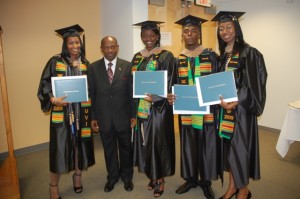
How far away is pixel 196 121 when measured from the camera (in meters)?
Answer: 2.71

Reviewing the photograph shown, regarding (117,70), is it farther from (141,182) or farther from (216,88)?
(141,182)

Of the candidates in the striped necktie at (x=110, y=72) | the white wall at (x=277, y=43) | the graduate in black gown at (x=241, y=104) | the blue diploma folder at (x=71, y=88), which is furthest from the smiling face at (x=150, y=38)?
the white wall at (x=277, y=43)

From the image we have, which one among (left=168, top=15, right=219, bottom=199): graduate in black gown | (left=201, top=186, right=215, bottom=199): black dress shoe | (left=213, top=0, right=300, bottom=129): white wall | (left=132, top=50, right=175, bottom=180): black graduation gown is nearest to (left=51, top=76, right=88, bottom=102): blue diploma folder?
(left=132, top=50, right=175, bottom=180): black graduation gown

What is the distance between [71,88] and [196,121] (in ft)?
4.76

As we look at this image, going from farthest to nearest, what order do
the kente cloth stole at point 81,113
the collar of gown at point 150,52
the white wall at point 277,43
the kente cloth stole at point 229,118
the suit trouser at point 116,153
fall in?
the white wall at point 277,43 → the suit trouser at point 116,153 → the collar of gown at point 150,52 → the kente cloth stole at point 81,113 → the kente cloth stole at point 229,118

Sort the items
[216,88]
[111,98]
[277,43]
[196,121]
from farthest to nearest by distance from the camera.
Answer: [277,43], [111,98], [196,121], [216,88]

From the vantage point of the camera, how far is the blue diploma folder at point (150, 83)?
2.61 metres

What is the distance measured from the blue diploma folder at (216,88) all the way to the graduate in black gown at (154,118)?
0.49 m

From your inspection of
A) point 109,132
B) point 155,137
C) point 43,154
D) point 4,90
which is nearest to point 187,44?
point 155,137

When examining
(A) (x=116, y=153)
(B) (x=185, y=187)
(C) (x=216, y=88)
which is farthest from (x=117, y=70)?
(B) (x=185, y=187)

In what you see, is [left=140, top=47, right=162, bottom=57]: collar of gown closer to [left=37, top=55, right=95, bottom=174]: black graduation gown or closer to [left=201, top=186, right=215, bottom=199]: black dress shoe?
[left=37, top=55, right=95, bottom=174]: black graduation gown

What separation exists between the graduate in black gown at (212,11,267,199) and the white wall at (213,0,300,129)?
12.3ft

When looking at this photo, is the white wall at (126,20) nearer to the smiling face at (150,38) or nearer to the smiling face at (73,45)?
the smiling face at (150,38)

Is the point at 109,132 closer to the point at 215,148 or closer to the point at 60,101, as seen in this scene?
the point at 60,101
